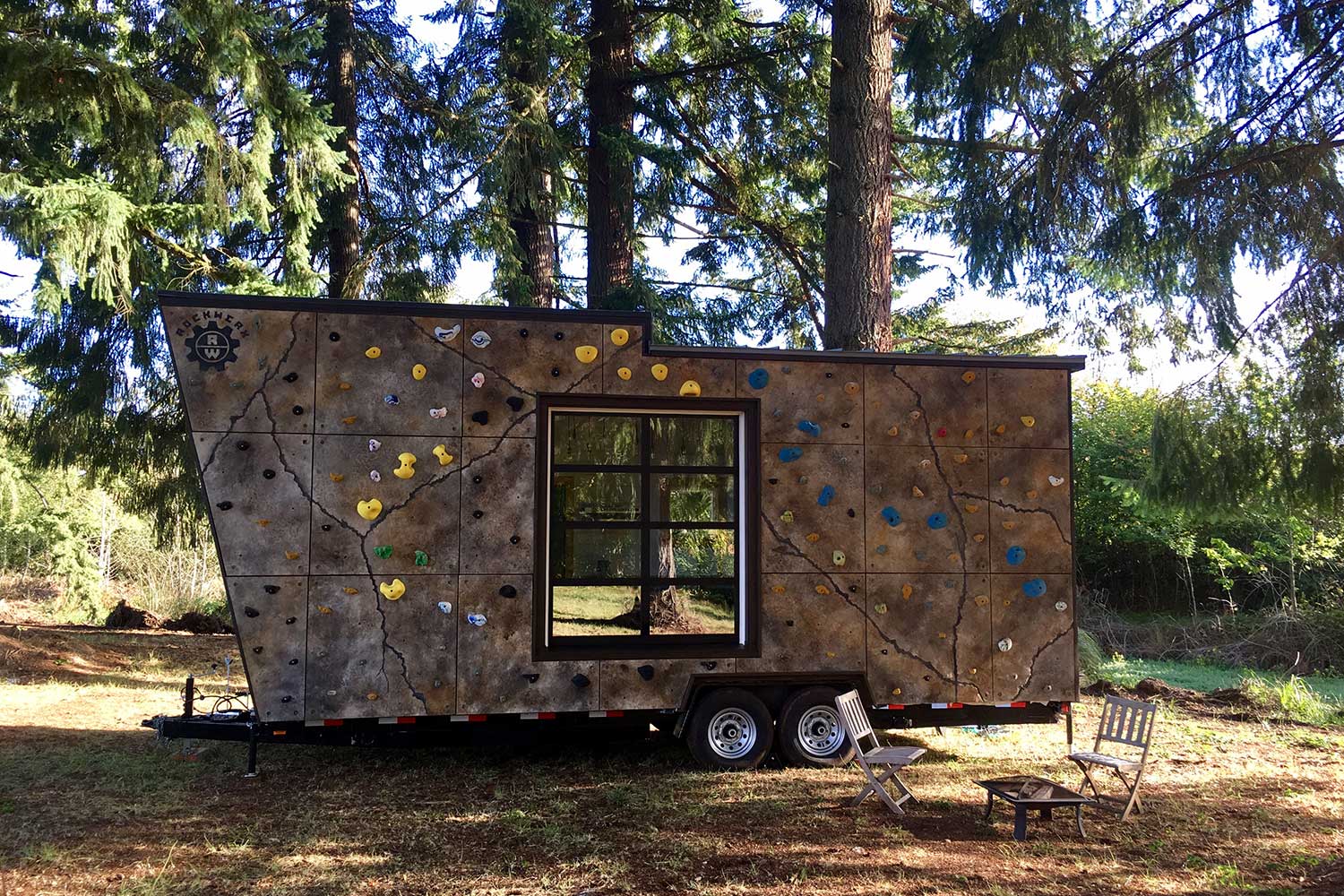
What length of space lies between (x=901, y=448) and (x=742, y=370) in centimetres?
123

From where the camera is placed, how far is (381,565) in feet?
19.6

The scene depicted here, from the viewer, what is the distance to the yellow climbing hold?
6.05 m

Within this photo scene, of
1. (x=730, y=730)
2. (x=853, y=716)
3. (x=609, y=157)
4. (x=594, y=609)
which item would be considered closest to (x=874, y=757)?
(x=853, y=716)

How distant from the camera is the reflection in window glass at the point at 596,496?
652cm

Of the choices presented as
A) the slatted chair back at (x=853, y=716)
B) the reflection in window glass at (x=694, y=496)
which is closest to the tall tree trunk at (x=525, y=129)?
the reflection in window glass at (x=694, y=496)

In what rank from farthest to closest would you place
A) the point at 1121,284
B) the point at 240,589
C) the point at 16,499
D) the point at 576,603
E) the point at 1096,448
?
the point at 1096,448 → the point at 16,499 → the point at 1121,284 → the point at 576,603 → the point at 240,589

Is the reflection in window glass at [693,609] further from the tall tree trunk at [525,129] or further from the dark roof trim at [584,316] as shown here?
the tall tree trunk at [525,129]

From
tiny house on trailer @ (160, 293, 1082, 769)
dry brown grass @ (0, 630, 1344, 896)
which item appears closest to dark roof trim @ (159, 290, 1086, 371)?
tiny house on trailer @ (160, 293, 1082, 769)

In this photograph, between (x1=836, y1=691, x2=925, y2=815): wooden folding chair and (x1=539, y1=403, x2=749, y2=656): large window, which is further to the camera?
(x1=539, y1=403, x2=749, y2=656): large window

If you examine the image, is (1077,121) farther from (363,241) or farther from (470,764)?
(363,241)

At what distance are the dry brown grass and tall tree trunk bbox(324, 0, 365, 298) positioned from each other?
18.4 ft

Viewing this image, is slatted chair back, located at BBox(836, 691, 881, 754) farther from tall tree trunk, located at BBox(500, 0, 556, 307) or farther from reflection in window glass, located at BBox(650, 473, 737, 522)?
tall tree trunk, located at BBox(500, 0, 556, 307)

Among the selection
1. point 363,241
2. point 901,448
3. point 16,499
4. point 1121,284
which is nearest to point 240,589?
point 901,448

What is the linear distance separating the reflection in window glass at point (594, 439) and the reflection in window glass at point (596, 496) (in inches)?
4.6
